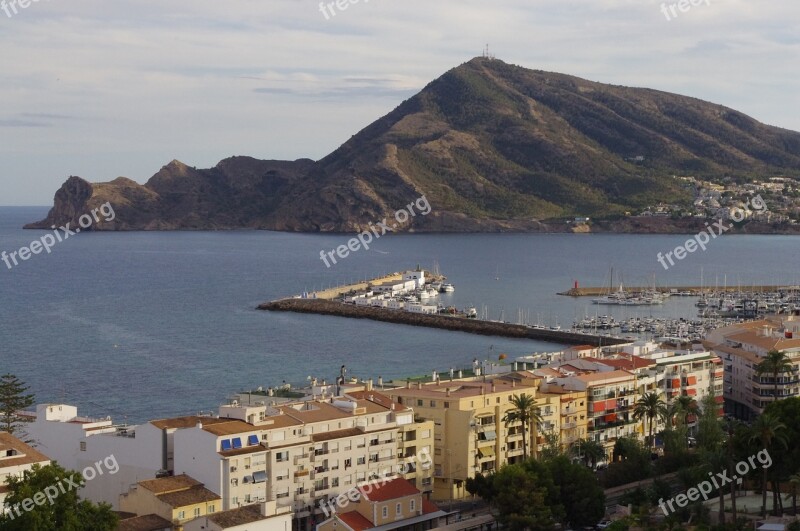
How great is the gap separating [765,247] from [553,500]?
149 metres

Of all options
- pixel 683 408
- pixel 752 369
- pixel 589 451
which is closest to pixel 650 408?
pixel 683 408

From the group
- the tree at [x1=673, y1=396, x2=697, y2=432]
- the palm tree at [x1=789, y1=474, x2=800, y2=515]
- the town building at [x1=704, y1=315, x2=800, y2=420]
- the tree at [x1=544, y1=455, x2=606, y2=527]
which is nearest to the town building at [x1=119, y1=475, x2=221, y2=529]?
the tree at [x1=544, y1=455, x2=606, y2=527]

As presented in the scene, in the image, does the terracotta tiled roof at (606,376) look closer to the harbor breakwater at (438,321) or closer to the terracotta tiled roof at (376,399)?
the terracotta tiled roof at (376,399)

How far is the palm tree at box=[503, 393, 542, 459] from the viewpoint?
108ft

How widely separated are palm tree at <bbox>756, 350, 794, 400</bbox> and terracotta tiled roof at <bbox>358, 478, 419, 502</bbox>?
16256 mm

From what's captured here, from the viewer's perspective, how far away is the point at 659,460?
34.4 m

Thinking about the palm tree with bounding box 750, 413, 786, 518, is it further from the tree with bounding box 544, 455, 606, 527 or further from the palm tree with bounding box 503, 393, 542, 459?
the palm tree with bounding box 503, 393, 542, 459

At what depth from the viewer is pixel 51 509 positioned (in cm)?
2333

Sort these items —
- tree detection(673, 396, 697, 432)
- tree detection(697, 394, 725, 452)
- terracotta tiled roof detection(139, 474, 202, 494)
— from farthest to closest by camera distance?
1. tree detection(673, 396, 697, 432)
2. tree detection(697, 394, 725, 452)
3. terracotta tiled roof detection(139, 474, 202, 494)

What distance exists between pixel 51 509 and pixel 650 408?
65.1ft

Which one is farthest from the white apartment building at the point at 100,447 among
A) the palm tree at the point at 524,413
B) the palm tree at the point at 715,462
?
the palm tree at the point at 715,462

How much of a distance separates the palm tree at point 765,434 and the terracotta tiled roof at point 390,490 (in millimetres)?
7807

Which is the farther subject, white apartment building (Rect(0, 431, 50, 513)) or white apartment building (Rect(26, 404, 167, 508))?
white apartment building (Rect(26, 404, 167, 508))

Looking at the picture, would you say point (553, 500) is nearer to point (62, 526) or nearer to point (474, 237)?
point (62, 526)
